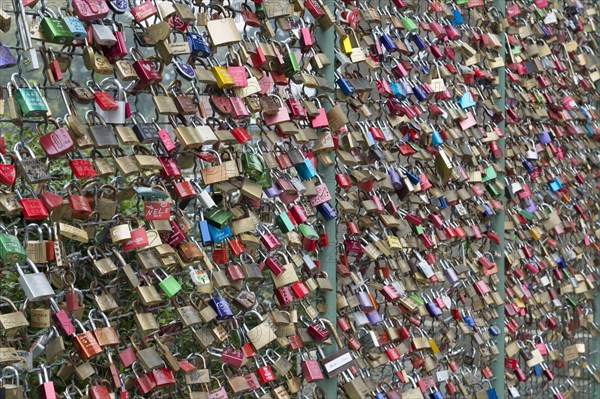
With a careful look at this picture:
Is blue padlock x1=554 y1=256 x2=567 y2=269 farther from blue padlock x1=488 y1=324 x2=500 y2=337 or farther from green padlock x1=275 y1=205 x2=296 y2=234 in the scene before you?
green padlock x1=275 y1=205 x2=296 y2=234

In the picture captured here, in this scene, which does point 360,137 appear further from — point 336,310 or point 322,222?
point 336,310

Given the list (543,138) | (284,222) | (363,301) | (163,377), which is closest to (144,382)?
(163,377)

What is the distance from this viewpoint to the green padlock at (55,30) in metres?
2.25

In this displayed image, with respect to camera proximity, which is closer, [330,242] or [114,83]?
[114,83]

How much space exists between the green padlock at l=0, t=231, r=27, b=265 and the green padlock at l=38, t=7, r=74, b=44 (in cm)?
50

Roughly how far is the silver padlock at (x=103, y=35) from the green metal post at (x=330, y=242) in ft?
3.22

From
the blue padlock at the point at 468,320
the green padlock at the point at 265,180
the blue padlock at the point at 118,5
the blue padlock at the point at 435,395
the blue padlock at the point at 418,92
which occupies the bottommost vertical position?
the blue padlock at the point at 435,395

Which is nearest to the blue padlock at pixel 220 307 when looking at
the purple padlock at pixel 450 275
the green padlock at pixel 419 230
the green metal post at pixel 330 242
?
the green metal post at pixel 330 242

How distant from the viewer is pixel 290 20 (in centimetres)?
316

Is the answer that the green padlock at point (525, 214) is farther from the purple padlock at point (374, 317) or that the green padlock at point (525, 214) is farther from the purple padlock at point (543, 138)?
the purple padlock at point (374, 317)

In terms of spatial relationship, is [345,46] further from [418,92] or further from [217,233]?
[217,233]

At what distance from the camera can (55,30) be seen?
7.39 feet

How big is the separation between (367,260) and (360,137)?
18.4 inches

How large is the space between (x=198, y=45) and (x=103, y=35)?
0.37 metres
